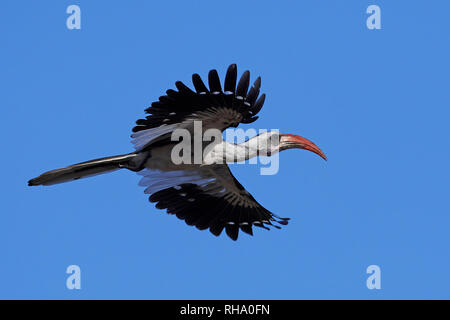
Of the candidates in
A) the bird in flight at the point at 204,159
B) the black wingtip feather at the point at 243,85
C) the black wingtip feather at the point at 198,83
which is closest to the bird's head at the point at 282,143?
the bird in flight at the point at 204,159

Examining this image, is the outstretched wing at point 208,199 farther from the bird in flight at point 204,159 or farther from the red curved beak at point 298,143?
the red curved beak at point 298,143

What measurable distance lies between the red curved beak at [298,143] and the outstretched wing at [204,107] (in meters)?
1.42

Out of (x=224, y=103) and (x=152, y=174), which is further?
(x=152, y=174)

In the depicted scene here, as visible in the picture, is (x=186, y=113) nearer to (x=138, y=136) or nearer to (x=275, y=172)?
(x=138, y=136)

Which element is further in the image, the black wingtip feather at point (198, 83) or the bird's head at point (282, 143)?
the bird's head at point (282, 143)

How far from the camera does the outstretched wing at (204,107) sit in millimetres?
11570

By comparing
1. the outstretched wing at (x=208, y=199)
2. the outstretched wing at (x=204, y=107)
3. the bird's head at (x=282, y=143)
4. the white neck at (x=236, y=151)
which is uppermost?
the outstretched wing at (x=204, y=107)

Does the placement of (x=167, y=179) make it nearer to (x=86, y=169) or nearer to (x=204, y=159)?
(x=204, y=159)

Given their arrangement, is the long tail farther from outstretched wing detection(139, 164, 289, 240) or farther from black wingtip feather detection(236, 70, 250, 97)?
black wingtip feather detection(236, 70, 250, 97)

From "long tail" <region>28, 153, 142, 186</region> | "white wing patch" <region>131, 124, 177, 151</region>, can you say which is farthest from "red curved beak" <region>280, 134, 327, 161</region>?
"long tail" <region>28, 153, 142, 186</region>

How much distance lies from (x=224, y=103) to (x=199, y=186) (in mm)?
2207
